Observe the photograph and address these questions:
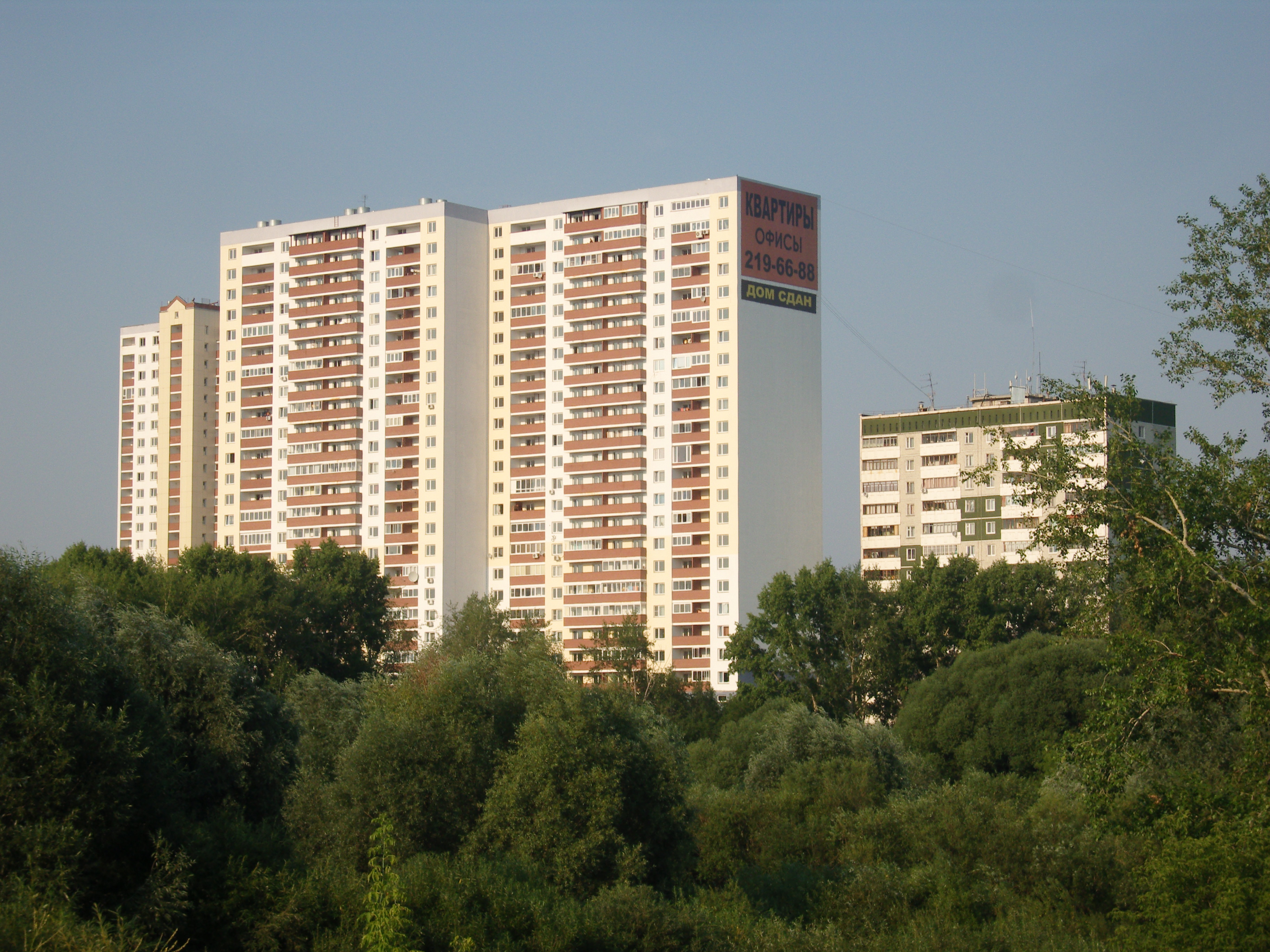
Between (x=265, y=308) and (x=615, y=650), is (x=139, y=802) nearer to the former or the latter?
(x=615, y=650)

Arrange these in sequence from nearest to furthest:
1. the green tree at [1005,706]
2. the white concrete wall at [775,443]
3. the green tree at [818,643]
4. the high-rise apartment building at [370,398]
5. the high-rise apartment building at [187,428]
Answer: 1. the green tree at [1005,706]
2. the green tree at [818,643]
3. the white concrete wall at [775,443]
4. the high-rise apartment building at [370,398]
5. the high-rise apartment building at [187,428]

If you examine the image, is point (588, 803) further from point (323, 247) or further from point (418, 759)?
point (323, 247)

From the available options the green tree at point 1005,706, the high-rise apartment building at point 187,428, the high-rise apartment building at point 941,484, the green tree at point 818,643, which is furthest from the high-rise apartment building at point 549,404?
the green tree at point 1005,706

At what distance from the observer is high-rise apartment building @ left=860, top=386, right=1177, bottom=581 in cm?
14888

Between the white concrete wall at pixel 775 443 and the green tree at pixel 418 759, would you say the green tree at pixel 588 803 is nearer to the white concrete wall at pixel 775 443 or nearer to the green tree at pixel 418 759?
the green tree at pixel 418 759

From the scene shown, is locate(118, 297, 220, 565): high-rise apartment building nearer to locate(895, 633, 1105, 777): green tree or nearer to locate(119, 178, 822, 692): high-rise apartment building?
locate(119, 178, 822, 692): high-rise apartment building

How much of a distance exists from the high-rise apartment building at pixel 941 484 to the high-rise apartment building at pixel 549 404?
20.5m

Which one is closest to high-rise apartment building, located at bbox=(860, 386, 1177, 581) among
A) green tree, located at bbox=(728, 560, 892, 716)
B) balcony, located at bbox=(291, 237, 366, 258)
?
green tree, located at bbox=(728, 560, 892, 716)

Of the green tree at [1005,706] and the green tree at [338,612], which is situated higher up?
the green tree at [338,612]

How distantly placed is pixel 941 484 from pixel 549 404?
149ft

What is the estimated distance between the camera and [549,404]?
478 ft

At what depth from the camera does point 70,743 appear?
124ft

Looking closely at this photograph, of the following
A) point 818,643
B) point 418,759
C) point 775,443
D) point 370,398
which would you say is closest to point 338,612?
point 818,643

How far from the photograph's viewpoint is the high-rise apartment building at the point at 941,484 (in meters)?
149
